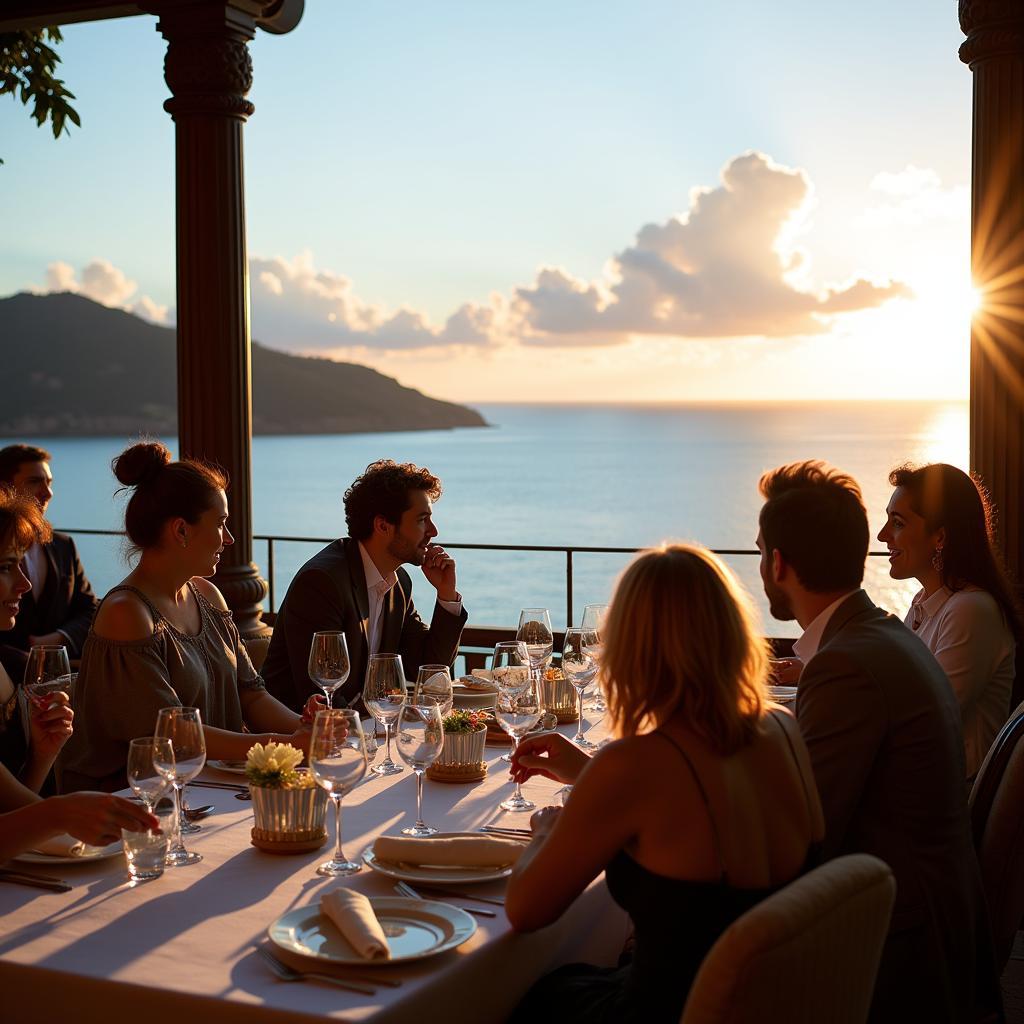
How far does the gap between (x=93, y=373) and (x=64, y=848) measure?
52200 mm

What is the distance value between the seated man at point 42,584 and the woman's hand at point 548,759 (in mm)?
3249

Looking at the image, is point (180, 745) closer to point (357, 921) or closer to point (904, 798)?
point (357, 921)

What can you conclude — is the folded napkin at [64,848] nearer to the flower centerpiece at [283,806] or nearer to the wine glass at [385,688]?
the flower centerpiece at [283,806]

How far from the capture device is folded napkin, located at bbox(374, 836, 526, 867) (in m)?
2.03

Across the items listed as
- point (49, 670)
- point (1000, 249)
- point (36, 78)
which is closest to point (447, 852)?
point (49, 670)

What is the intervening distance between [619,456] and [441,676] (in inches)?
3280

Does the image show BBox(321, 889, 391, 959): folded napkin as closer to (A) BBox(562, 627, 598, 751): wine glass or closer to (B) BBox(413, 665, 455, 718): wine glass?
(B) BBox(413, 665, 455, 718): wine glass

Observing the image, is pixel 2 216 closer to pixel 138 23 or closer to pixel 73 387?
pixel 73 387

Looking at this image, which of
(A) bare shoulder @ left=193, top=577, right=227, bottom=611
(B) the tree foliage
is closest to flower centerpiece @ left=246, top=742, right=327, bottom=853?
(A) bare shoulder @ left=193, top=577, right=227, bottom=611

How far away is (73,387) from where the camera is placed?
51.4 meters

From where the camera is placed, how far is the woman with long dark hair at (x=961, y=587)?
119 inches

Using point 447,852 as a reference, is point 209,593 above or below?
above

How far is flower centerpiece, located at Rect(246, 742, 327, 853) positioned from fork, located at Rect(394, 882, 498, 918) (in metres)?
0.24

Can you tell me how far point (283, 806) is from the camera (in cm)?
211
